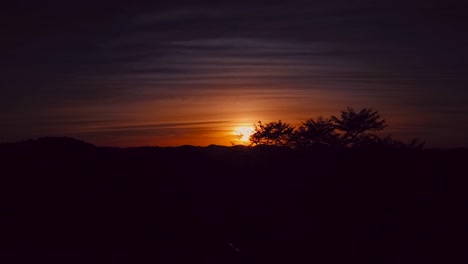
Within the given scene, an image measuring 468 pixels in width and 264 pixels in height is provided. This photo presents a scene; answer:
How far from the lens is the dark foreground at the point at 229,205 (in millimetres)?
18453

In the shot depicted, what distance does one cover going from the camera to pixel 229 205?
26.0 meters

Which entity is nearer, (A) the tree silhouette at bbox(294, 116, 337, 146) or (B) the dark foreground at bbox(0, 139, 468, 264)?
(B) the dark foreground at bbox(0, 139, 468, 264)

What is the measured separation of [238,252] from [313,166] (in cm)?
1630

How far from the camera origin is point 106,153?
35.5 meters

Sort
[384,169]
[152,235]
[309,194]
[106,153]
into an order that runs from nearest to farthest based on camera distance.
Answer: [152,235], [309,194], [384,169], [106,153]

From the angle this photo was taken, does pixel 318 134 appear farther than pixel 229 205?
Yes

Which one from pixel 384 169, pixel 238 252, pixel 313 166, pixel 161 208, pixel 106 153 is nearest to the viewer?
pixel 238 252

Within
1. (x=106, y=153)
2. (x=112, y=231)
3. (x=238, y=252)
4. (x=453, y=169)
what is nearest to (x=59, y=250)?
(x=112, y=231)

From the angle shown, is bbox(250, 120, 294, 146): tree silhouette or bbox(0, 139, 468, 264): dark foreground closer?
bbox(0, 139, 468, 264): dark foreground

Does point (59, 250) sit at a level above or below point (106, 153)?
below

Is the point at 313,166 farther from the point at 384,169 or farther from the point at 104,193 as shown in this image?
the point at 104,193

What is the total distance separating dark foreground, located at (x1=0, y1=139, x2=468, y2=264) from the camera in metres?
18.5

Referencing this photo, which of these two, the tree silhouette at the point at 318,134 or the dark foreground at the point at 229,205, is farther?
the tree silhouette at the point at 318,134

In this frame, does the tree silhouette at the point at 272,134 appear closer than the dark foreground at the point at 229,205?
No
